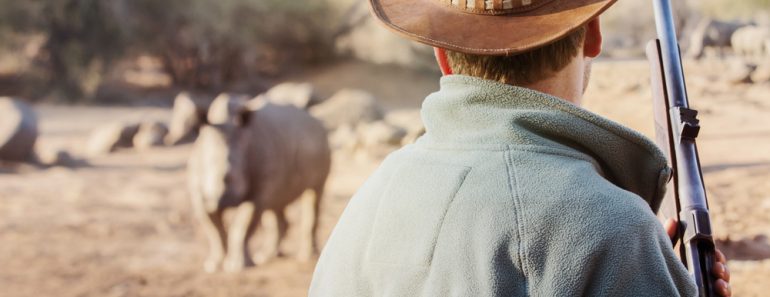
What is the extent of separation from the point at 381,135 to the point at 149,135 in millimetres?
4032

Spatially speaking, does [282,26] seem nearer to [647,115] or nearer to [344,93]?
[344,93]

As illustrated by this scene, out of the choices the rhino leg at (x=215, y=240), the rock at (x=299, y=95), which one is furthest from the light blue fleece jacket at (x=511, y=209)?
the rock at (x=299, y=95)

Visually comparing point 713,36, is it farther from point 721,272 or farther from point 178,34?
point 721,272

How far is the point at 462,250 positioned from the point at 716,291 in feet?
1.92

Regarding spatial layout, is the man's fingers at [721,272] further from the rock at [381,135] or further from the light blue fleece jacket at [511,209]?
the rock at [381,135]

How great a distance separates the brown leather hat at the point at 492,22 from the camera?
1.24 meters

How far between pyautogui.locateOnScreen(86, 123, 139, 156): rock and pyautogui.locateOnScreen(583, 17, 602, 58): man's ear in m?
12.7

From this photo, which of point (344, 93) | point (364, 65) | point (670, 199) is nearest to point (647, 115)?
point (344, 93)

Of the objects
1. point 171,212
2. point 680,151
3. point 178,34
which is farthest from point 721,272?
point 178,34

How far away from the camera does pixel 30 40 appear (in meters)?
23.5

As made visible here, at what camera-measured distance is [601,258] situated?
3.73ft

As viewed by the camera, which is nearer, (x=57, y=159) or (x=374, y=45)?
(x=57, y=159)

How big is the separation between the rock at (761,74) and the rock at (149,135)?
9582 millimetres

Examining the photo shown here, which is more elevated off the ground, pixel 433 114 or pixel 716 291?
pixel 433 114
